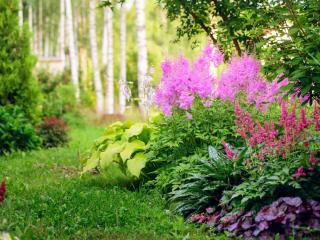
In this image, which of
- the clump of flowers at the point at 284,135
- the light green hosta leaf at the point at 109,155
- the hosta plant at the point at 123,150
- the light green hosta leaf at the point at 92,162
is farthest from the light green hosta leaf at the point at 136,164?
the clump of flowers at the point at 284,135

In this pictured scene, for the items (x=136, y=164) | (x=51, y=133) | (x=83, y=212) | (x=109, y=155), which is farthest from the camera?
(x=51, y=133)

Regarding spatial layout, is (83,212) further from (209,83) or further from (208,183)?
(209,83)

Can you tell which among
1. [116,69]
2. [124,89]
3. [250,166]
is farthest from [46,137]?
[116,69]

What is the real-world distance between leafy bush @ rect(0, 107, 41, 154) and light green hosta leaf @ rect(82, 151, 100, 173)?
154 inches

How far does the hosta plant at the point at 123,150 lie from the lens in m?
6.98

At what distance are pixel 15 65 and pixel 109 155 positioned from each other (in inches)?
262

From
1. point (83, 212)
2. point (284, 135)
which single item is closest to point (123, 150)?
point (83, 212)

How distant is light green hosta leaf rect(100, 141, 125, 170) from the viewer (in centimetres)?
708

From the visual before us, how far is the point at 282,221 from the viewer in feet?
15.3

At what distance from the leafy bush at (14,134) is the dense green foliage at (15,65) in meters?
1.43

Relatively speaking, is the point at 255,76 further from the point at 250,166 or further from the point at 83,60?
the point at 83,60

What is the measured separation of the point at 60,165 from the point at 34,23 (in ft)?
120

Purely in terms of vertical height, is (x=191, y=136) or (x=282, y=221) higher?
(x=191, y=136)

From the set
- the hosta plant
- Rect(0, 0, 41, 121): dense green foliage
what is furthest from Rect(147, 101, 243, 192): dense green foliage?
Rect(0, 0, 41, 121): dense green foliage
